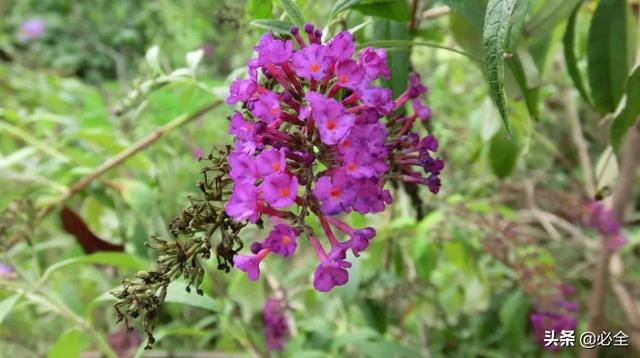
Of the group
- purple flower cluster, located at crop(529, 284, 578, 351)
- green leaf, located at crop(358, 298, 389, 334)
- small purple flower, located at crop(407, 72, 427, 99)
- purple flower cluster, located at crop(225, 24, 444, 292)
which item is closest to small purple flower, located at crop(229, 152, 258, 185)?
purple flower cluster, located at crop(225, 24, 444, 292)

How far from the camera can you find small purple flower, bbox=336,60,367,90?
51 centimetres

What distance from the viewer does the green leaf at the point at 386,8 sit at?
2.27 ft

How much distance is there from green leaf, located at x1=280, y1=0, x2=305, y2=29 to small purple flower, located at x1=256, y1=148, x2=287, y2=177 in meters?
0.16

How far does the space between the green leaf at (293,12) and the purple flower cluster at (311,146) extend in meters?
0.05

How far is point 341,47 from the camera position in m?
0.50

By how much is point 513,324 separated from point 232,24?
0.80m

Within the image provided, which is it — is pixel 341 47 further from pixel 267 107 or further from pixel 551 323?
pixel 551 323

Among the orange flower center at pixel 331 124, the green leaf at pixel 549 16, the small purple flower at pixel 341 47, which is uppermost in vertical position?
the green leaf at pixel 549 16

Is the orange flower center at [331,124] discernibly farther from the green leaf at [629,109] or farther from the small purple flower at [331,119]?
the green leaf at [629,109]

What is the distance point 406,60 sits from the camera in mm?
Result: 733

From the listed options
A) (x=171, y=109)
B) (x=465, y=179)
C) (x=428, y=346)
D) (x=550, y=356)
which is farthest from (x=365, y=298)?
(x=465, y=179)

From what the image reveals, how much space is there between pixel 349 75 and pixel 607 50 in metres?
0.49

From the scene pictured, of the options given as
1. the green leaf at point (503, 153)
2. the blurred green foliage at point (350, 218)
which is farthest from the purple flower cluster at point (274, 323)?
the green leaf at point (503, 153)

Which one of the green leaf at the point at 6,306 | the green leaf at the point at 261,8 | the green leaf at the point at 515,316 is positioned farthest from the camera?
the green leaf at the point at 515,316
